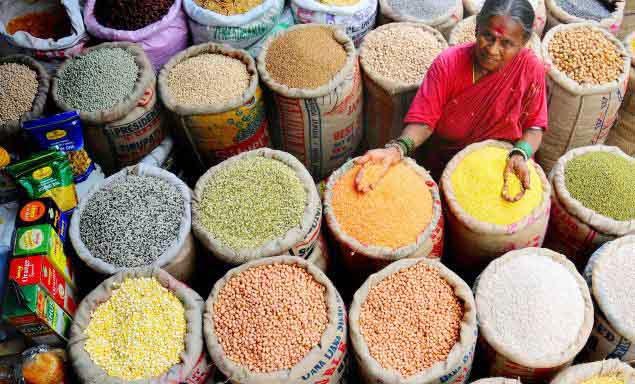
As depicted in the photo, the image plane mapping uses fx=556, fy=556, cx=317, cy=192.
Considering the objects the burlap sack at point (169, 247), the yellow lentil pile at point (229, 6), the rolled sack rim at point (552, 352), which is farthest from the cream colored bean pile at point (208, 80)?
the rolled sack rim at point (552, 352)

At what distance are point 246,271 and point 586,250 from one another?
126 centimetres

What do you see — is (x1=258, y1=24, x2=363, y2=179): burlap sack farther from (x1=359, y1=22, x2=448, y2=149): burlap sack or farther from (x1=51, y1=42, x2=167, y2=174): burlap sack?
(x1=51, y1=42, x2=167, y2=174): burlap sack

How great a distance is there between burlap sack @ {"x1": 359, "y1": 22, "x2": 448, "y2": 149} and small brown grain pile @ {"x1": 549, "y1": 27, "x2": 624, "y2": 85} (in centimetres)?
49

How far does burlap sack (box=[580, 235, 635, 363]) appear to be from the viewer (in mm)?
1753

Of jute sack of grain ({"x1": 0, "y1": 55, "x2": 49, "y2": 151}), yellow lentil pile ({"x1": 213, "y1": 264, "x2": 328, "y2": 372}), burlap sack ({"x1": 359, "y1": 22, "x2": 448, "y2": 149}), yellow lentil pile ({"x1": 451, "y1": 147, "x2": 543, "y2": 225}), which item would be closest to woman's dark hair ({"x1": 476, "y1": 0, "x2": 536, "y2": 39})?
yellow lentil pile ({"x1": 451, "y1": 147, "x2": 543, "y2": 225})

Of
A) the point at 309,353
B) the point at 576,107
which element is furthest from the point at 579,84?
the point at 309,353

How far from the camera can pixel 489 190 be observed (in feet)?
6.36

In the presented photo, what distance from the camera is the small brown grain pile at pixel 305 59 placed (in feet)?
7.37

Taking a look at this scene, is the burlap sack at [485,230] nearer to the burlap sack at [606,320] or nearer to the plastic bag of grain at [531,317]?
the plastic bag of grain at [531,317]

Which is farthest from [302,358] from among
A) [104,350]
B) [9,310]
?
[9,310]

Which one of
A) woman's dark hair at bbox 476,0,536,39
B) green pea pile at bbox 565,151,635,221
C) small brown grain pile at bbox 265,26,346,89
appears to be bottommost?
green pea pile at bbox 565,151,635,221

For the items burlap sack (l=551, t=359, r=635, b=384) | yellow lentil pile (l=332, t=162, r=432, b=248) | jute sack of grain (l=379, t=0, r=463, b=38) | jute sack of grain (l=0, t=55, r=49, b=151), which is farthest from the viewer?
jute sack of grain (l=379, t=0, r=463, b=38)

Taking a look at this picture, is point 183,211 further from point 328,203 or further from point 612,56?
point 612,56

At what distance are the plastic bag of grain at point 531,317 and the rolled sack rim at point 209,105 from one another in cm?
113
